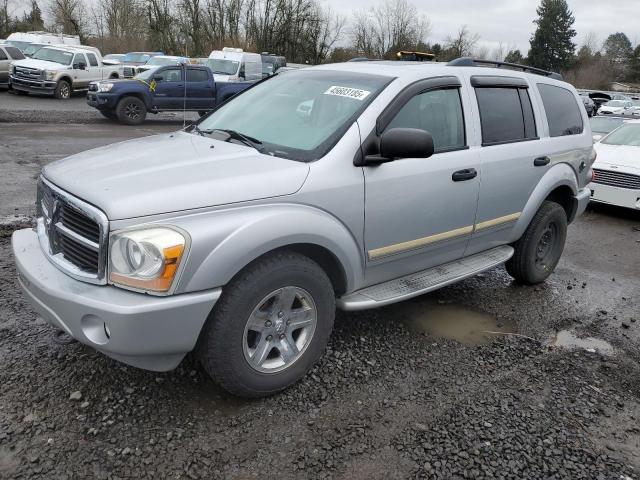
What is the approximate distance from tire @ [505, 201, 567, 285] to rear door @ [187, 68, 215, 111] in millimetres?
14544

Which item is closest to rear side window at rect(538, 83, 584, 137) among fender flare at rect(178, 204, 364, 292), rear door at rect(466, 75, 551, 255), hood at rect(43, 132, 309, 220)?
rear door at rect(466, 75, 551, 255)

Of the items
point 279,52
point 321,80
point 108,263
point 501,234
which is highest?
point 279,52

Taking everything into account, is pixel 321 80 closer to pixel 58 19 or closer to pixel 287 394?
pixel 287 394

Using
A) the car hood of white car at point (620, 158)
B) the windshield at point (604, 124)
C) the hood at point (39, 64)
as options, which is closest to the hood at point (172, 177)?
the car hood of white car at point (620, 158)

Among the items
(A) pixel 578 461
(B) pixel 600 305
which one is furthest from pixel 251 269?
(B) pixel 600 305

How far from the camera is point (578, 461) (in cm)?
280

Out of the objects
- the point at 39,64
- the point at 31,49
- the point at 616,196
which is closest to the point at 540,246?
the point at 616,196

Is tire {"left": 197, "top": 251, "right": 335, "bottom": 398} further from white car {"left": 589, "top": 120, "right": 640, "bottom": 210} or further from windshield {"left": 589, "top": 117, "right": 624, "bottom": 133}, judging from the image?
windshield {"left": 589, "top": 117, "right": 624, "bottom": 133}

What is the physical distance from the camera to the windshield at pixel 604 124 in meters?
13.0

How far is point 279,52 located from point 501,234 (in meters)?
52.7

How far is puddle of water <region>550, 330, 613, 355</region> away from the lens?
4.09 m

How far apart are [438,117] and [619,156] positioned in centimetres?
649

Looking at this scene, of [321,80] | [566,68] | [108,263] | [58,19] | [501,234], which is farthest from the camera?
[566,68]

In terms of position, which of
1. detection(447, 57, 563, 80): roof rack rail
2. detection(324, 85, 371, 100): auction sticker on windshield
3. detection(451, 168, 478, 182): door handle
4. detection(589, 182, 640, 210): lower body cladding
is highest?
detection(447, 57, 563, 80): roof rack rail
